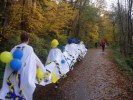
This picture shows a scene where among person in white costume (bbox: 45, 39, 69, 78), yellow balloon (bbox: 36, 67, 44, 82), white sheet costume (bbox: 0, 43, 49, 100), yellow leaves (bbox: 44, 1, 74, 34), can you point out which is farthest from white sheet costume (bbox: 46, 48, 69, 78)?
yellow leaves (bbox: 44, 1, 74, 34)

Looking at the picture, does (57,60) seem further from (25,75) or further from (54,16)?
(54,16)

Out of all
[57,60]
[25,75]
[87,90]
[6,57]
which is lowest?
[87,90]

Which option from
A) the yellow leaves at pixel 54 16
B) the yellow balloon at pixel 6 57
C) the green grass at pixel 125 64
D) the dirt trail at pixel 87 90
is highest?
the yellow leaves at pixel 54 16

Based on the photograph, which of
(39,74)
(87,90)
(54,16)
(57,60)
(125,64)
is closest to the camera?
(39,74)

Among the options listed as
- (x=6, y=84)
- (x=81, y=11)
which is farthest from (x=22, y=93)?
(x=81, y=11)

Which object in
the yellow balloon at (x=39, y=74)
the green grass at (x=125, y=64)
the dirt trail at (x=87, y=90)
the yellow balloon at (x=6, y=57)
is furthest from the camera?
the green grass at (x=125, y=64)

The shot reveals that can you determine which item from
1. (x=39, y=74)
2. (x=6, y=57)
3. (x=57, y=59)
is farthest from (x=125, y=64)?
(x=6, y=57)

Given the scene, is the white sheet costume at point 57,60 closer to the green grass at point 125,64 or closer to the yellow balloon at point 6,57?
the yellow balloon at point 6,57

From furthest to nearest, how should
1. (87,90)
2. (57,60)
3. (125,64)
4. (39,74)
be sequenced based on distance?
(125,64), (57,60), (87,90), (39,74)

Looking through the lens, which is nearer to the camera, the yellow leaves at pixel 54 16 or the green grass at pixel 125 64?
the green grass at pixel 125 64

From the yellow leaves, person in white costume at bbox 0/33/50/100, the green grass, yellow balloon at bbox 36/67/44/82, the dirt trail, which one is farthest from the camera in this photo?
the yellow leaves

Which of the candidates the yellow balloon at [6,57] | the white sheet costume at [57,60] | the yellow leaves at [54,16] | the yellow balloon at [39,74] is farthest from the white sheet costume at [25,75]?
the yellow leaves at [54,16]

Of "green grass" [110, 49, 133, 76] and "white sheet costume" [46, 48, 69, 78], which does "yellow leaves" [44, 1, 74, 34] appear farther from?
"white sheet costume" [46, 48, 69, 78]

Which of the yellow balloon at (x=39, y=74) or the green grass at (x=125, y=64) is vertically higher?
the yellow balloon at (x=39, y=74)
